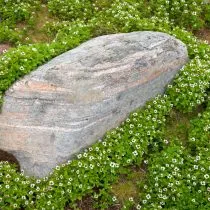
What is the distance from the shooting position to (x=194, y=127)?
34.6 ft

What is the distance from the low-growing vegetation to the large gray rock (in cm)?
27

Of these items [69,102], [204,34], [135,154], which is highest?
[204,34]

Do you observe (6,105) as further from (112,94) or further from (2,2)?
(2,2)

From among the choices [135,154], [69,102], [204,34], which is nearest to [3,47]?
[69,102]

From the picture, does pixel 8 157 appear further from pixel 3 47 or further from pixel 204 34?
pixel 204 34

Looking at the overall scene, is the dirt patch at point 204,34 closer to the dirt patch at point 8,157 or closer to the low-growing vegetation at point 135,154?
the low-growing vegetation at point 135,154

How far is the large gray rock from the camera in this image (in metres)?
9.79

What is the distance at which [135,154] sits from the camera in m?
9.84

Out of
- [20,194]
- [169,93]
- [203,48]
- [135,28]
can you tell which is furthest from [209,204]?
[135,28]

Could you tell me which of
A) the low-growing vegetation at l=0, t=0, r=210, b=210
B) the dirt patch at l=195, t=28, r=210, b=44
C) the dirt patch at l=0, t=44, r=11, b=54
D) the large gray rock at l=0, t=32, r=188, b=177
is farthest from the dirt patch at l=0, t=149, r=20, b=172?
the dirt patch at l=195, t=28, r=210, b=44

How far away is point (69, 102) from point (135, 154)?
1676 mm

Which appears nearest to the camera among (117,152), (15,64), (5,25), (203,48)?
(117,152)

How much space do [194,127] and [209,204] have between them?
6.19 feet

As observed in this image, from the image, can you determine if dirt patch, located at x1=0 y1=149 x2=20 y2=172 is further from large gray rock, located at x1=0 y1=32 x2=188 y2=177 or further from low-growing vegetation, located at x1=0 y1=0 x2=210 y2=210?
low-growing vegetation, located at x1=0 y1=0 x2=210 y2=210
